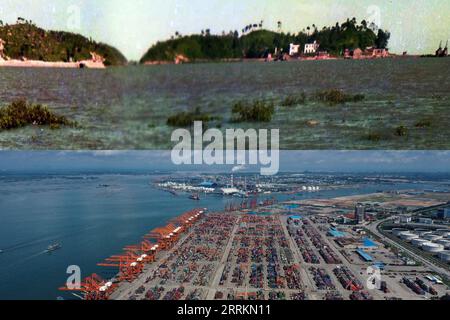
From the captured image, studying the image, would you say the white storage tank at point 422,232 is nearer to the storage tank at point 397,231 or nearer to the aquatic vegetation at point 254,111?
the storage tank at point 397,231

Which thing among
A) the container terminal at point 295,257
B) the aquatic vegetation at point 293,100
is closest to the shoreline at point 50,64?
the aquatic vegetation at point 293,100

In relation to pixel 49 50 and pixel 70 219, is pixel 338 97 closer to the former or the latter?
pixel 49 50

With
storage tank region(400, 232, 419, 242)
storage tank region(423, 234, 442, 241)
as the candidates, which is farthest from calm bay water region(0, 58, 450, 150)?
storage tank region(400, 232, 419, 242)

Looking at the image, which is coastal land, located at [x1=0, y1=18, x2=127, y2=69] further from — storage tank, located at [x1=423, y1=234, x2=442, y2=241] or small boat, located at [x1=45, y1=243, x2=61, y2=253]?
storage tank, located at [x1=423, y1=234, x2=442, y2=241]

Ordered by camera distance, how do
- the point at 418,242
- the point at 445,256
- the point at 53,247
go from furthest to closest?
the point at 53,247 < the point at 418,242 < the point at 445,256

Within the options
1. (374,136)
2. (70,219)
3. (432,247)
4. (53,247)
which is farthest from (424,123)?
(70,219)
